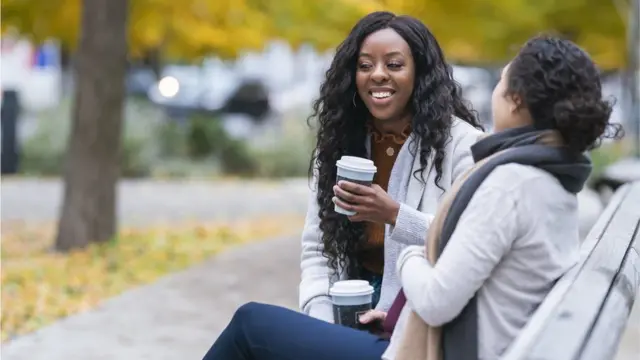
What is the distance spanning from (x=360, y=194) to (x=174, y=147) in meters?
17.7

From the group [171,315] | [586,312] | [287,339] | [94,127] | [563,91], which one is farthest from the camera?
[94,127]

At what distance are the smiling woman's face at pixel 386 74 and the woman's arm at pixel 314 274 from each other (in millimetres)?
372

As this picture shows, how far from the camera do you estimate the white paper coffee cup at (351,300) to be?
3.26 metres

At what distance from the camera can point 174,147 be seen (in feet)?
67.7

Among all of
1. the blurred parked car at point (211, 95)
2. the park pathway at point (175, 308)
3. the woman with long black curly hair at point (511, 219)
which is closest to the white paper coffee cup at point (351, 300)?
the woman with long black curly hair at point (511, 219)

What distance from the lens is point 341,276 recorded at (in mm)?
3641

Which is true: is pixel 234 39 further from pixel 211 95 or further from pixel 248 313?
pixel 211 95

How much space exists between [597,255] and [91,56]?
26.3 ft

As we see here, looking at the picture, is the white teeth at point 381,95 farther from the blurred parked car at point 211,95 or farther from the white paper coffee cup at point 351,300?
the blurred parked car at point 211,95

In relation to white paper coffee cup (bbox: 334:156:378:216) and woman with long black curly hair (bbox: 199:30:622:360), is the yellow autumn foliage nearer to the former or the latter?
white paper coffee cup (bbox: 334:156:378:216)

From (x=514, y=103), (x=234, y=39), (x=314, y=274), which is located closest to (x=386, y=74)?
(x=314, y=274)

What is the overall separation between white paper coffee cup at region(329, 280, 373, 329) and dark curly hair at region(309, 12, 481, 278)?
32 centimetres

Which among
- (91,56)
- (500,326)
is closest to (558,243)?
(500,326)

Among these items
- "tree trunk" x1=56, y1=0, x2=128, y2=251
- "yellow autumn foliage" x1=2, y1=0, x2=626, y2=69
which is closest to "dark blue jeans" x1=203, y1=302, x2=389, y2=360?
"tree trunk" x1=56, y1=0, x2=128, y2=251
